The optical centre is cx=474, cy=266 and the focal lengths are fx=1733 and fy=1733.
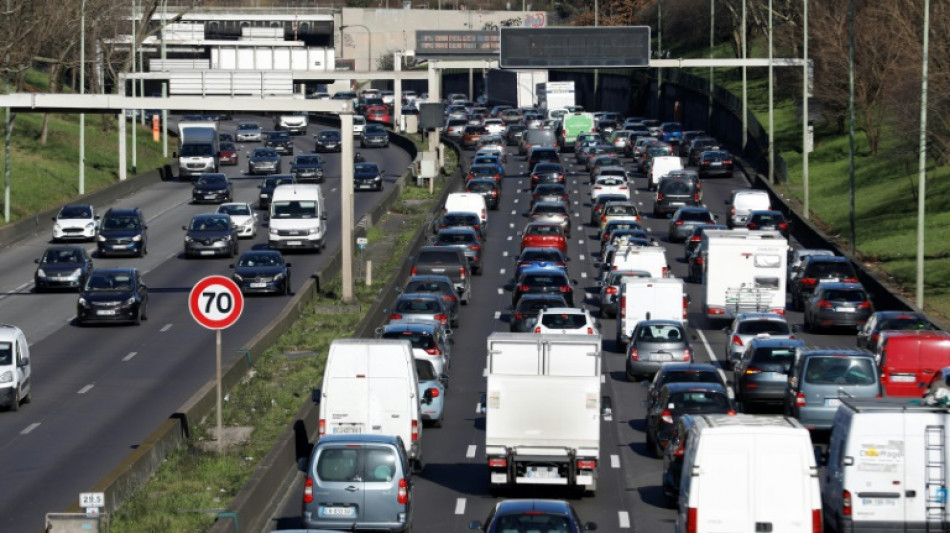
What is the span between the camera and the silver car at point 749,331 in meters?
38.2

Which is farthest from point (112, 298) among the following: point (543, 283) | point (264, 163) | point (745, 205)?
point (264, 163)

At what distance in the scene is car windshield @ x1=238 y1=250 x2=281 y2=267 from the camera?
50.1 m

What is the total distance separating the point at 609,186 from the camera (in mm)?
72812

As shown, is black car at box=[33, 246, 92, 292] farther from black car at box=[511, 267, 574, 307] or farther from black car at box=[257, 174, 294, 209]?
black car at box=[257, 174, 294, 209]

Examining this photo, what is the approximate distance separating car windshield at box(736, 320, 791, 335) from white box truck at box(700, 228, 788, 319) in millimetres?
5935

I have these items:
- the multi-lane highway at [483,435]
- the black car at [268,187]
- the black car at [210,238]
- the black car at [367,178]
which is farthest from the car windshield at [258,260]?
the black car at [367,178]

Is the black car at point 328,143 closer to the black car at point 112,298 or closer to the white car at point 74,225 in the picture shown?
the white car at point 74,225

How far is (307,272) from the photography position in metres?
54.9

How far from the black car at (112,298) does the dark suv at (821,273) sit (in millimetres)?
18158

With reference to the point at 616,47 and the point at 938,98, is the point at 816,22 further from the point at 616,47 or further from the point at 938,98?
the point at 938,98

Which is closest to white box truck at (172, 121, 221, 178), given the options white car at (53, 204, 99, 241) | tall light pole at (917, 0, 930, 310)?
white car at (53, 204, 99, 241)

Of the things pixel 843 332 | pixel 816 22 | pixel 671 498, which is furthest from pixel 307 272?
pixel 816 22

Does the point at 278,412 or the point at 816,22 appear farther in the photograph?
the point at 816,22

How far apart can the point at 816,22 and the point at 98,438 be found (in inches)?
2572
